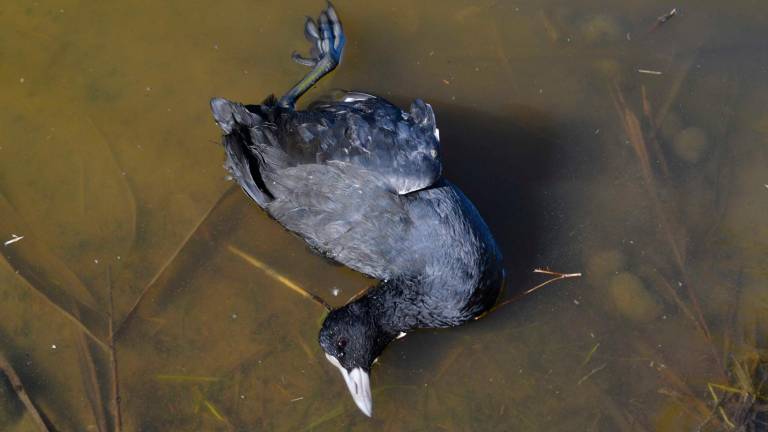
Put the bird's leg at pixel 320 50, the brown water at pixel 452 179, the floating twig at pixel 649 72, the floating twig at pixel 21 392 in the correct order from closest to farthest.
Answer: the floating twig at pixel 21 392 < the brown water at pixel 452 179 < the bird's leg at pixel 320 50 < the floating twig at pixel 649 72

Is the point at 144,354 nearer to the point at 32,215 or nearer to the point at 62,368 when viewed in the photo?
the point at 62,368

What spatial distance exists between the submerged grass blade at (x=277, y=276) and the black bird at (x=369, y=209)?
1.44 ft

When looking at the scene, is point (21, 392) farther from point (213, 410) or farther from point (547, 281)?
point (547, 281)

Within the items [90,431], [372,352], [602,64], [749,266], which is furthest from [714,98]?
[90,431]

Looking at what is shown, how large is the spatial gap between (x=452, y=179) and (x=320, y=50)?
118cm

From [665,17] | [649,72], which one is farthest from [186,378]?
[665,17]

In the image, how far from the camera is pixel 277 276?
15.0 feet

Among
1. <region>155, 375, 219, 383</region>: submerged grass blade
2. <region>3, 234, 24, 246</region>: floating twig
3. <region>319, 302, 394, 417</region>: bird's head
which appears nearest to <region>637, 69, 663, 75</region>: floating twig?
<region>319, 302, 394, 417</region>: bird's head

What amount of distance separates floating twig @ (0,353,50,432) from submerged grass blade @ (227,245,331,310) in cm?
140

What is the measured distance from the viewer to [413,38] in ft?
16.6

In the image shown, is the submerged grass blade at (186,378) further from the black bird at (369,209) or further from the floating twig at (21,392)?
the black bird at (369,209)

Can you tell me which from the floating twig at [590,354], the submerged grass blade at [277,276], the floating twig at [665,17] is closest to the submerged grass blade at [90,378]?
the submerged grass blade at [277,276]

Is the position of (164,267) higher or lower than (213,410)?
higher

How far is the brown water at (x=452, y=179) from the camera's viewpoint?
4.40 m
